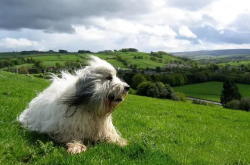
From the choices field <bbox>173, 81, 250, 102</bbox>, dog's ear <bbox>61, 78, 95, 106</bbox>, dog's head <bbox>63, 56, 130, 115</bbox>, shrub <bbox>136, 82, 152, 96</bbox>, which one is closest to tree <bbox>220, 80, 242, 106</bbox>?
field <bbox>173, 81, 250, 102</bbox>

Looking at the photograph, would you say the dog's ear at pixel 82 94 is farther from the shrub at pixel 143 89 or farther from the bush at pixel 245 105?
the bush at pixel 245 105

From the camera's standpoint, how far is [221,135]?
Answer: 492 inches

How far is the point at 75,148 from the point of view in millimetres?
6156

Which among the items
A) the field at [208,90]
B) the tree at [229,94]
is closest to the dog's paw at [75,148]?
the tree at [229,94]

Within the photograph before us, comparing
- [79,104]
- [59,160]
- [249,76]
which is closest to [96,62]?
[79,104]

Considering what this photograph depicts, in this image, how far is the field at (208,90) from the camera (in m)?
96.0

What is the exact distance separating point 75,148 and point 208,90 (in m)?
106

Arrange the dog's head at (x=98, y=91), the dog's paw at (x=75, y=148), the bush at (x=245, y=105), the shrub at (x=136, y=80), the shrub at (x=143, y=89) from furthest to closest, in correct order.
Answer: the shrub at (x=136, y=80) → the shrub at (x=143, y=89) → the bush at (x=245, y=105) → the dog's head at (x=98, y=91) → the dog's paw at (x=75, y=148)

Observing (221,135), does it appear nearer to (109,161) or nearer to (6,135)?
(109,161)

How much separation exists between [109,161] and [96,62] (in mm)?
2714

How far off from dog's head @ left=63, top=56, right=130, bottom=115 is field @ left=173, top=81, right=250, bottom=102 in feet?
300

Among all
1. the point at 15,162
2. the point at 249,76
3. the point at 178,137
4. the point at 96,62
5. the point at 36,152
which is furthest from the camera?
the point at 249,76

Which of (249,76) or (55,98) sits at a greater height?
(55,98)

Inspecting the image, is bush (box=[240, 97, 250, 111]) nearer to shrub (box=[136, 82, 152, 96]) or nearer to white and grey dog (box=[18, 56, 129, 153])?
shrub (box=[136, 82, 152, 96])
